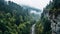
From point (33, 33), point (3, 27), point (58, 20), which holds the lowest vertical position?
point (33, 33)

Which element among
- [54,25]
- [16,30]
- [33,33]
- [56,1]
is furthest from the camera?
[33,33]

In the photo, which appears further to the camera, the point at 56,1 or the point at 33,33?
the point at 33,33

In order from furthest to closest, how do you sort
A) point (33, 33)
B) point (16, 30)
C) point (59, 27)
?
point (33, 33), point (16, 30), point (59, 27)

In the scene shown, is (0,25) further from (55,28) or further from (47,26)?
(55,28)

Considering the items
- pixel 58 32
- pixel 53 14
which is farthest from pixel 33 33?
pixel 58 32

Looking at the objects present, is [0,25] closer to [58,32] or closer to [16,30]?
[16,30]

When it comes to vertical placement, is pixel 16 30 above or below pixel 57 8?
below

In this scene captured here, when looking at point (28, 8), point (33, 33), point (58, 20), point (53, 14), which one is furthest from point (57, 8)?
point (28, 8)

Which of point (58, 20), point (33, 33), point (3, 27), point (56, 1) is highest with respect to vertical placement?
point (56, 1)

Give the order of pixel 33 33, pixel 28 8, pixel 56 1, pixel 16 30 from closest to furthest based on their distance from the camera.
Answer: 1. pixel 56 1
2. pixel 16 30
3. pixel 33 33
4. pixel 28 8
